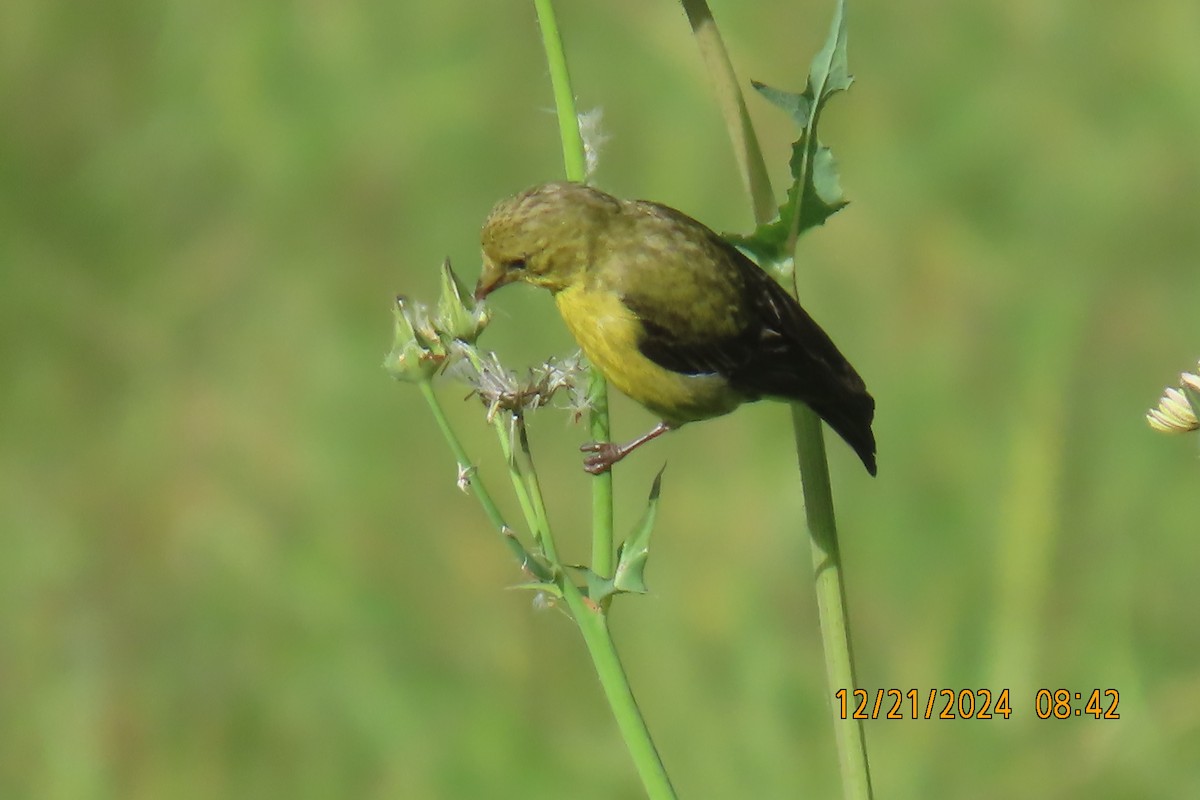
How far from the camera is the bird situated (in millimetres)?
3273

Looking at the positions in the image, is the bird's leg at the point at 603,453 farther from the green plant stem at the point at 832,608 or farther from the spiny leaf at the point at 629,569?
the green plant stem at the point at 832,608

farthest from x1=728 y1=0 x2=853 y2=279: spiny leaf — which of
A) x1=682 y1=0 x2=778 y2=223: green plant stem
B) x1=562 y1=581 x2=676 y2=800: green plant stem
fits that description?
x1=562 y1=581 x2=676 y2=800: green plant stem

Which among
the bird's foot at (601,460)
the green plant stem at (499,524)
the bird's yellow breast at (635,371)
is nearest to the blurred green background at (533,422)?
the bird's yellow breast at (635,371)

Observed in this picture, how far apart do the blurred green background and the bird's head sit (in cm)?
284

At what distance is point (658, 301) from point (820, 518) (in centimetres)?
111

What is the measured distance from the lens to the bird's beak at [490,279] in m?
3.29

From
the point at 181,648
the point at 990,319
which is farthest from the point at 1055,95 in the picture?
the point at 181,648

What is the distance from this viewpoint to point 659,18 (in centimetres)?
834

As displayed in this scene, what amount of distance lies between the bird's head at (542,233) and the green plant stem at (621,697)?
42.1 inches

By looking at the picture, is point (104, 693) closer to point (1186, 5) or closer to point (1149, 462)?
point (1149, 462)

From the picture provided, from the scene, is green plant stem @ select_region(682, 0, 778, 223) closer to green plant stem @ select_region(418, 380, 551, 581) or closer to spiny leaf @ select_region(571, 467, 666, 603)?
spiny leaf @ select_region(571, 467, 666, 603)

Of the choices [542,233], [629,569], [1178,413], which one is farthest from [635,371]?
[1178,413]

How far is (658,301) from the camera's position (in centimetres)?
347

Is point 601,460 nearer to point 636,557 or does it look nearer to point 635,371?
point 636,557
